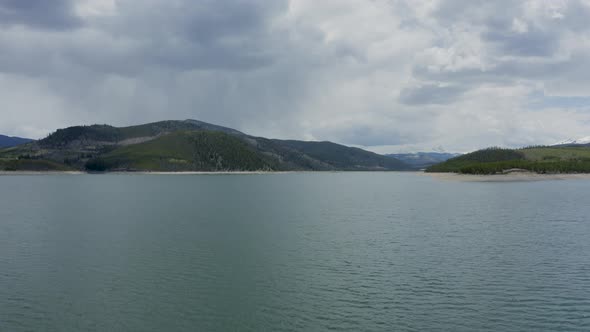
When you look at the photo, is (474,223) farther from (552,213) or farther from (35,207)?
(35,207)

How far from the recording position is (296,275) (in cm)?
4809

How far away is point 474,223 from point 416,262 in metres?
37.6

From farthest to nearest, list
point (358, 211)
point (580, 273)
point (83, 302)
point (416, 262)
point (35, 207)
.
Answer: point (35, 207) < point (358, 211) < point (416, 262) < point (580, 273) < point (83, 302)

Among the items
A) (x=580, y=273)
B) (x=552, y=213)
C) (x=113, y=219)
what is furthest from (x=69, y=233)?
(x=552, y=213)

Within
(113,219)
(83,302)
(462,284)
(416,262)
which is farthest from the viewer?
(113,219)

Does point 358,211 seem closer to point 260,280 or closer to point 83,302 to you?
point 260,280

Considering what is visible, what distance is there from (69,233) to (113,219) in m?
17.9

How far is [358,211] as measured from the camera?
359 feet

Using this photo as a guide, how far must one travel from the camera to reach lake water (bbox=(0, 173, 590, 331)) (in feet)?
116

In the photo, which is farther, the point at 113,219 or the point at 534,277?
the point at 113,219

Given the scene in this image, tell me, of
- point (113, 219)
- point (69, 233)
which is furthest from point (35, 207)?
point (69, 233)

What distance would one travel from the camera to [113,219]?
9325 cm

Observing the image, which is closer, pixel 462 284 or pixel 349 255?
pixel 462 284

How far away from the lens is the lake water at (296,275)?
116 ft
